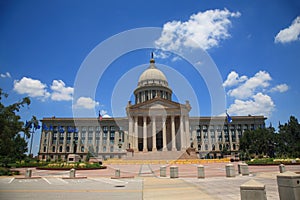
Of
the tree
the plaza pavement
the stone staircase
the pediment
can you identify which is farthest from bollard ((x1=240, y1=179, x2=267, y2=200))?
the pediment

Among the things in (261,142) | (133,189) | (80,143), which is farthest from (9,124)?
(80,143)

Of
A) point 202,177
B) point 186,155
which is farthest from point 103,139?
point 202,177

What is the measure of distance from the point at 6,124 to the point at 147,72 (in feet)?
211

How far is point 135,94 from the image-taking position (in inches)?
3238

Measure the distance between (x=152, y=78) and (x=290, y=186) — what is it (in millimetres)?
77167

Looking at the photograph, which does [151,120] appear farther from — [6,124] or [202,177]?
[202,177]

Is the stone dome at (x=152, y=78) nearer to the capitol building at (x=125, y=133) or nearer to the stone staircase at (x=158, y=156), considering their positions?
the capitol building at (x=125, y=133)

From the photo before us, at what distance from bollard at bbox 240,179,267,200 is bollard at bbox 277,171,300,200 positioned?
1.16 metres

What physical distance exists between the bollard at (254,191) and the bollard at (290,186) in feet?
3.81

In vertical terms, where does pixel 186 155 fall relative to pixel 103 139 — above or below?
below

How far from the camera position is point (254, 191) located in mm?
6148

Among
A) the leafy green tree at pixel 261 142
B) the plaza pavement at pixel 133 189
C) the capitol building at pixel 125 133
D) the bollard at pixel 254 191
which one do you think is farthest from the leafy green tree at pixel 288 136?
the bollard at pixel 254 191

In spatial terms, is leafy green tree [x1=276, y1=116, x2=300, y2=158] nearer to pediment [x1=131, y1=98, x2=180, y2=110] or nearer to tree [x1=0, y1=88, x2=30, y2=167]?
pediment [x1=131, y1=98, x2=180, y2=110]

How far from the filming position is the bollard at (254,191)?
6039mm
